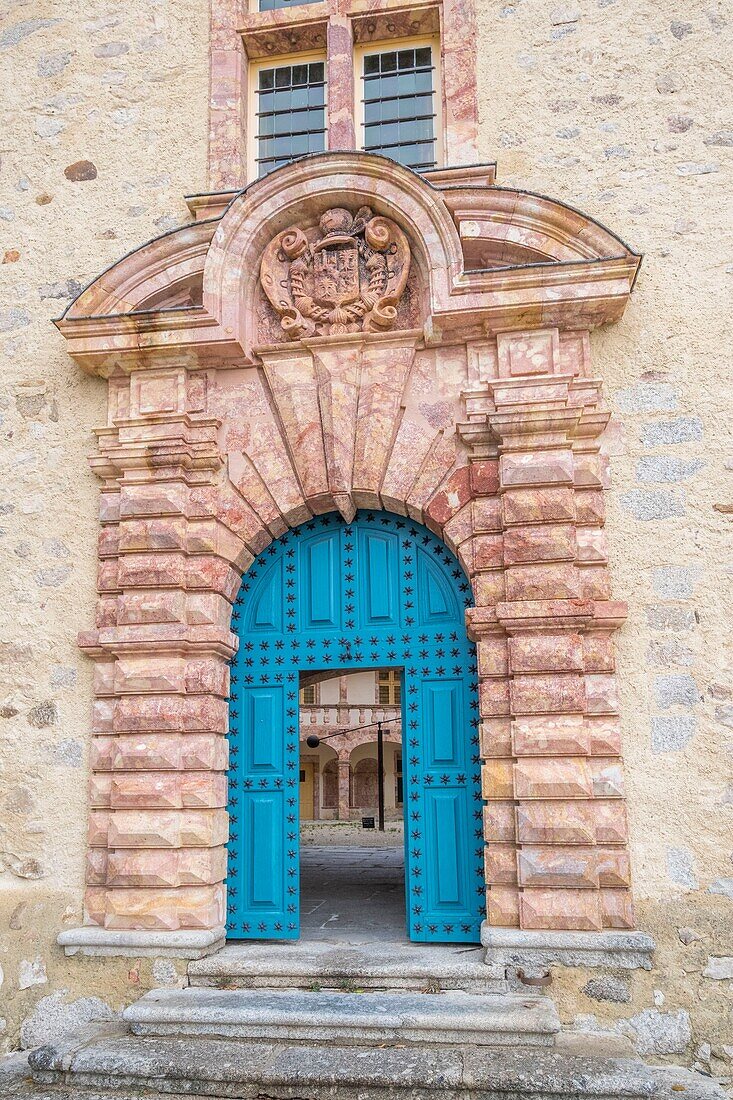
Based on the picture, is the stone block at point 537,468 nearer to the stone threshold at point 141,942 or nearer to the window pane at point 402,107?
the window pane at point 402,107

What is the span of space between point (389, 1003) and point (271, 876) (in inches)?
40.7

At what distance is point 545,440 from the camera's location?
454 centimetres

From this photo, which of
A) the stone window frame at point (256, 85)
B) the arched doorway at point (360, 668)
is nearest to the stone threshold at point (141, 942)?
the arched doorway at point (360, 668)

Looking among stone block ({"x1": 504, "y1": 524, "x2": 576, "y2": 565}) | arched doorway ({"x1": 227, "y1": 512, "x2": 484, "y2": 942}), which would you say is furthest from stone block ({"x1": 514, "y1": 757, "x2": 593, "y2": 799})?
stone block ({"x1": 504, "y1": 524, "x2": 576, "y2": 565})

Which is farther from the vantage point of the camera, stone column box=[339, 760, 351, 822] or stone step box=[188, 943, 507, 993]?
stone column box=[339, 760, 351, 822]

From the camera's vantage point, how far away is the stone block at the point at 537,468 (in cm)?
448

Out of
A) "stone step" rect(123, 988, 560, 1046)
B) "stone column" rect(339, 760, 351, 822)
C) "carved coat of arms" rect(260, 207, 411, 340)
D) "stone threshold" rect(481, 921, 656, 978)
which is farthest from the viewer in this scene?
"stone column" rect(339, 760, 351, 822)

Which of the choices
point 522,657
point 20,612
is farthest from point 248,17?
point 522,657

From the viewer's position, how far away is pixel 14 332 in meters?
5.40

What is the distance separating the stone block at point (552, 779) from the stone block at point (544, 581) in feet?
2.51

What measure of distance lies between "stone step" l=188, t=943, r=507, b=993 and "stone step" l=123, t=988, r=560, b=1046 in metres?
0.07

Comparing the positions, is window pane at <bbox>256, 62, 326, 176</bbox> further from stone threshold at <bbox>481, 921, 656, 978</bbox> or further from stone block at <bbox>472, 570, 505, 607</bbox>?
stone threshold at <bbox>481, 921, 656, 978</bbox>

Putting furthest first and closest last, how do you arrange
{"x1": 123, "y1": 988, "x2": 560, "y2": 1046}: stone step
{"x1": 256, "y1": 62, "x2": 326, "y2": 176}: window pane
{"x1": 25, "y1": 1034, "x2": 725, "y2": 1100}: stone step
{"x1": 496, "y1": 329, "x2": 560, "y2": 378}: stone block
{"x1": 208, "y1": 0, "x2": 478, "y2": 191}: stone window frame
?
1. {"x1": 256, "y1": 62, "x2": 326, "y2": 176}: window pane
2. {"x1": 208, "y1": 0, "x2": 478, "y2": 191}: stone window frame
3. {"x1": 496, "y1": 329, "x2": 560, "y2": 378}: stone block
4. {"x1": 123, "y1": 988, "x2": 560, "y2": 1046}: stone step
5. {"x1": 25, "y1": 1034, "x2": 725, "y2": 1100}: stone step

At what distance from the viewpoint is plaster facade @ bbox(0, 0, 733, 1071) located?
164 inches
